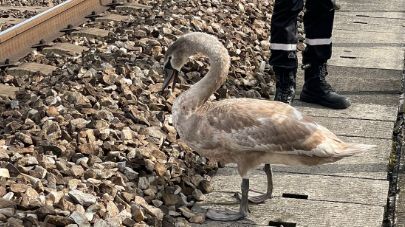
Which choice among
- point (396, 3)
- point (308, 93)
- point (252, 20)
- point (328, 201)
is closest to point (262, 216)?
point (328, 201)

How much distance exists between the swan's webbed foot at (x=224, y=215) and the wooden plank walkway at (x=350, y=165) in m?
0.03

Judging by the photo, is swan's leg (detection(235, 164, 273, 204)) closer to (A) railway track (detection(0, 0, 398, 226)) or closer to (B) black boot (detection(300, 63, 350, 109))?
(A) railway track (detection(0, 0, 398, 226))

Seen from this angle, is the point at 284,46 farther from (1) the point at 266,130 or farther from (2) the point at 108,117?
(1) the point at 266,130

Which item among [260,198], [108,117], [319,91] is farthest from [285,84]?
[260,198]

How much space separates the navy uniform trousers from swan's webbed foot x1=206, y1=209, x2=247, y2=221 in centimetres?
192

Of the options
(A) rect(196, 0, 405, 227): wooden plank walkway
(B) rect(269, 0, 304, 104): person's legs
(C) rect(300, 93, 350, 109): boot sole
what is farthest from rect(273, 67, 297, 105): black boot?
(C) rect(300, 93, 350, 109): boot sole

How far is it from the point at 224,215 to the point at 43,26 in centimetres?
378

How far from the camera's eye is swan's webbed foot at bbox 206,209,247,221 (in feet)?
15.3

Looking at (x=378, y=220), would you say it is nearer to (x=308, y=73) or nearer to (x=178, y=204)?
(x=178, y=204)

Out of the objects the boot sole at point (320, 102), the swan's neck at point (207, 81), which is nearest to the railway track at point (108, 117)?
the boot sole at point (320, 102)

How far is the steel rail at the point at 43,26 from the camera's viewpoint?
714 cm

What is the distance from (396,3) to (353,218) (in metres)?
6.47

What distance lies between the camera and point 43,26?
25.4 ft

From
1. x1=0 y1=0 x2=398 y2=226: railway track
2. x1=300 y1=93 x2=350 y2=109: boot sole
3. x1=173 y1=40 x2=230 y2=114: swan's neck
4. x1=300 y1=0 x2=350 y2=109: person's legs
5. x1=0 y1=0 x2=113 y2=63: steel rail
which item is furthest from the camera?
x1=0 y1=0 x2=113 y2=63: steel rail
